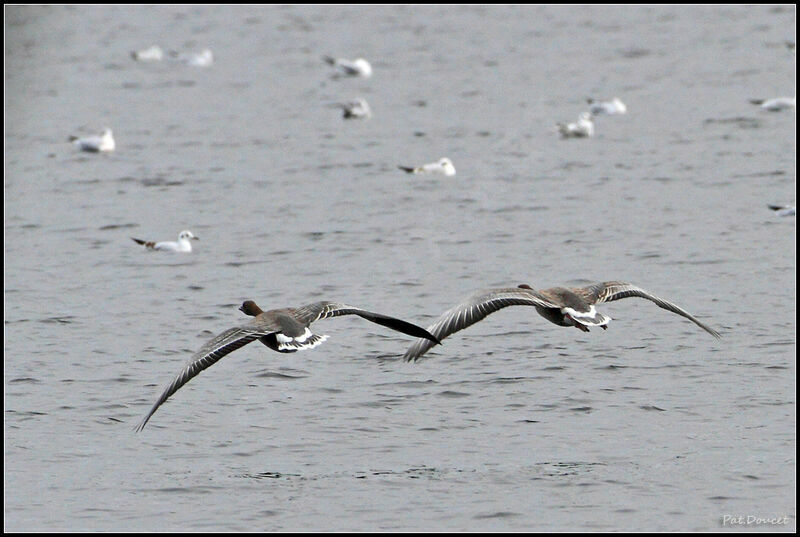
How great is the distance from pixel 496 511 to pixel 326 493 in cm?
161

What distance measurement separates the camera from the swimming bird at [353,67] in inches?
1535

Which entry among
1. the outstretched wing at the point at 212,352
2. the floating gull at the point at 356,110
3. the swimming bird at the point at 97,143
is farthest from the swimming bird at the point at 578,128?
the outstretched wing at the point at 212,352

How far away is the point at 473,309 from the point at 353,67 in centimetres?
2515

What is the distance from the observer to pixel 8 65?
42.7 metres

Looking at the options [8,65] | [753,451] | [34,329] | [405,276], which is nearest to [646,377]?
[753,451]

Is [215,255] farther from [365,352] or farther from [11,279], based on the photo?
[365,352]

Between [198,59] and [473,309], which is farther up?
[473,309]

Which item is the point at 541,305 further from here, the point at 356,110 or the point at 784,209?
the point at 356,110

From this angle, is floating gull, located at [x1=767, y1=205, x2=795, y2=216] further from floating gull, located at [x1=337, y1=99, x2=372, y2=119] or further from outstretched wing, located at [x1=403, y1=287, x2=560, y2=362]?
floating gull, located at [x1=337, y1=99, x2=372, y2=119]

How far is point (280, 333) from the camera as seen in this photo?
47.9 feet

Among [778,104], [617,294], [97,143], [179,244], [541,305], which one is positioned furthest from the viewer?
[778,104]

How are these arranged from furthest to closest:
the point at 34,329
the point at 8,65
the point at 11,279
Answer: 1. the point at 8,65
2. the point at 11,279
3. the point at 34,329

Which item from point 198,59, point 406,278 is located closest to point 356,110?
point 198,59

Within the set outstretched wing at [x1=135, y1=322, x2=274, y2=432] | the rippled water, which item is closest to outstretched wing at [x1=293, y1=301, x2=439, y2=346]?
outstretched wing at [x1=135, y1=322, x2=274, y2=432]
